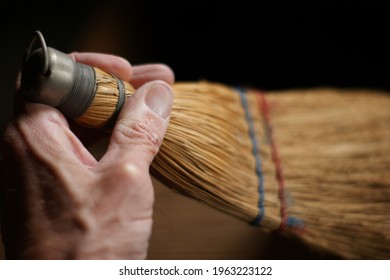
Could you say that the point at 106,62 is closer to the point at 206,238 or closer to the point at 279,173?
the point at 279,173

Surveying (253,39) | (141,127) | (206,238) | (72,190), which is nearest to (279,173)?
(206,238)

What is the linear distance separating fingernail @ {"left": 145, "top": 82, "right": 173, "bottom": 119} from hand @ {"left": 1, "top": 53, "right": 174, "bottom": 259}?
0.03 meters

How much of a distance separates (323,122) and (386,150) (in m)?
0.18

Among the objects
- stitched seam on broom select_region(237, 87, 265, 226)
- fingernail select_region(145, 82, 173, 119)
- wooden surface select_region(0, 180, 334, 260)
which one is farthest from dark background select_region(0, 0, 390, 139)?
fingernail select_region(145, 82, 173, 119)

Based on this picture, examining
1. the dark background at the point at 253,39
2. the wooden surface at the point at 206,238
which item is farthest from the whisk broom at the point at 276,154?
the dark background at the point at 253,39

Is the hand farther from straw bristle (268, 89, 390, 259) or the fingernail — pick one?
straw bristle (268, 89, 390, 259)

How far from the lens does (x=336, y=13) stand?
1.69m

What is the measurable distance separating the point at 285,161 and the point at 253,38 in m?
0.81

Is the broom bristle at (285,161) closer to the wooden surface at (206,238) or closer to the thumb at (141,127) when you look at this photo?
the thumb at (141,127)

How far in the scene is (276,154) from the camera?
1080mm

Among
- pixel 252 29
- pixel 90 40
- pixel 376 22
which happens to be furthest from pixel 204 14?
pixel 376 22

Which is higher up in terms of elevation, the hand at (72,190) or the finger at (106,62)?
the finger at (106,62)

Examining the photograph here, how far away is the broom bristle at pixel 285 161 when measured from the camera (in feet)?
2.79

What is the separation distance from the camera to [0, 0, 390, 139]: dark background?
170 cm
